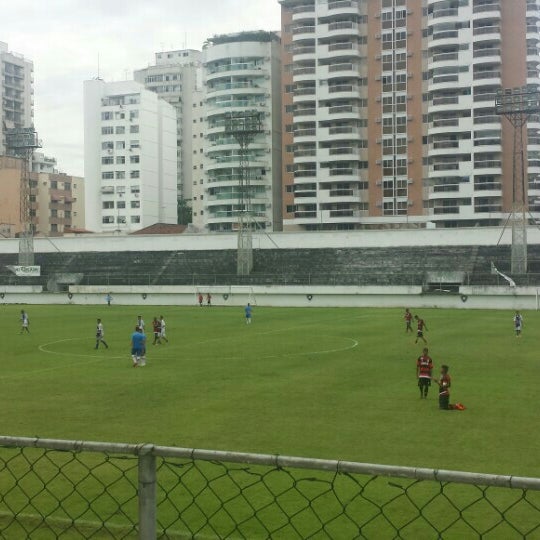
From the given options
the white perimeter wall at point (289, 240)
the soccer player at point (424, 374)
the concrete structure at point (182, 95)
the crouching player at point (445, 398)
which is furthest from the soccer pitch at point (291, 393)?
the concrete structure at point (182, 95)

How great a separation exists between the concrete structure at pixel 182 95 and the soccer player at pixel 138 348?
126377mm

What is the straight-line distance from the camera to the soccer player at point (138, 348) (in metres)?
29.2

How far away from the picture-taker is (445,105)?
4055 inches

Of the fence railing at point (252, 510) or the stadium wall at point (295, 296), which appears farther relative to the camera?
the stadium wall at point (295, 296)

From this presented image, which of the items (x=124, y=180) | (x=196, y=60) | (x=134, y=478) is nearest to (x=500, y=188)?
(x=124, y=180)

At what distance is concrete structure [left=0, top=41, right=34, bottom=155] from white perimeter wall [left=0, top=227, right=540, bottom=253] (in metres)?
54.4

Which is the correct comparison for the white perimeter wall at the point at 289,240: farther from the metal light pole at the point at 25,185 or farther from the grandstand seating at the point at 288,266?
the metal light pole at the point at 25,185

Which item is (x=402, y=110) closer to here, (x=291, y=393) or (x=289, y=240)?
(x=289, y=240)

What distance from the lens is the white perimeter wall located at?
78375 millimetres

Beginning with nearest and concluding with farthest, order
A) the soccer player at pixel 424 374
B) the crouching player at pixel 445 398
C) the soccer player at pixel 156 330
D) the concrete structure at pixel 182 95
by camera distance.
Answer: the crouching player at pixel 445 398 → the soccer player at pixel 424 374 → the soccer player at pixel 156 330 → the concrete structure at pixel 182 95

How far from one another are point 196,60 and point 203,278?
9705cm

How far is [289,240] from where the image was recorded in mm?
86188

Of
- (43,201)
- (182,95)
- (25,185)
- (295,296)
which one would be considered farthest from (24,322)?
(182,95)

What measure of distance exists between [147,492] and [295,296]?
64.4 m
